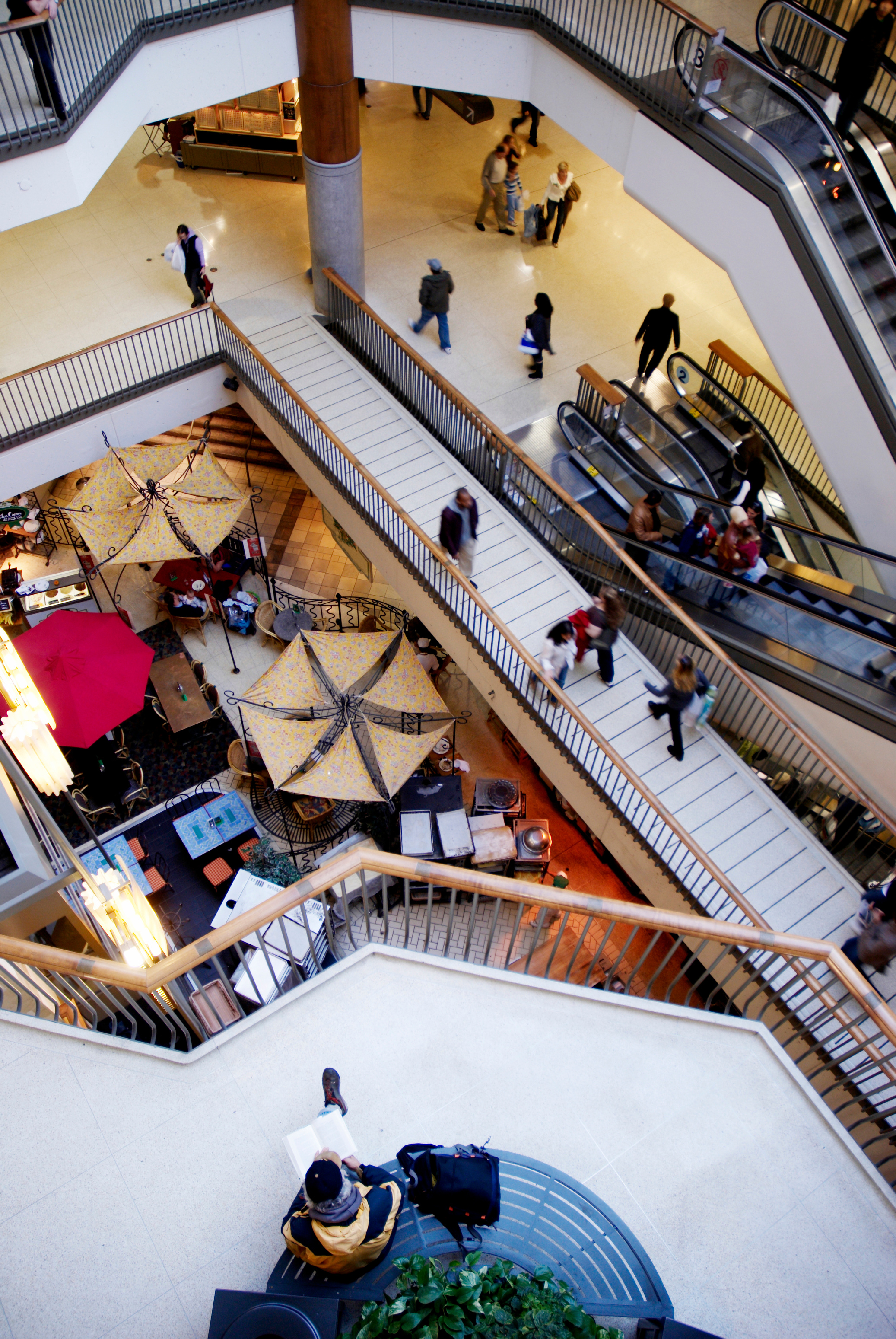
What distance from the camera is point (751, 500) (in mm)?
10086

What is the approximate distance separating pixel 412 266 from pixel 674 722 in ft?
29.6

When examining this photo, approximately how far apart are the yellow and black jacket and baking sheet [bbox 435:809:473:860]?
721cm

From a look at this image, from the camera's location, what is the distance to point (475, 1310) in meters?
3.46

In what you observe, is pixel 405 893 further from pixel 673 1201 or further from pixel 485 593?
pixel 485 593

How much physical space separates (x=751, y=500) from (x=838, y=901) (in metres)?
4.35

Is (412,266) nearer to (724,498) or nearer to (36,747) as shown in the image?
(724,498)

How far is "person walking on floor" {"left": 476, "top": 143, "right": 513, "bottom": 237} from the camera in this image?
13.7 metres

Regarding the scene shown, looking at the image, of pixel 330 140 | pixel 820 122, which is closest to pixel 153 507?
pixel 330 140

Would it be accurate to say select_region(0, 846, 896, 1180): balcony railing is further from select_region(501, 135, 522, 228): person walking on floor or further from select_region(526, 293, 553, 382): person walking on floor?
select_region(501, 135, 522, 228): person walking on floor

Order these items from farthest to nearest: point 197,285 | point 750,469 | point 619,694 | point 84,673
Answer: point 197,285
point 84,673
point 750,469
point 619,694

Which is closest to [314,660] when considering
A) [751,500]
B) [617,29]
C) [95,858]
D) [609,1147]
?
[95,858]

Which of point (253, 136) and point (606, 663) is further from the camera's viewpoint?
point (253, 136)

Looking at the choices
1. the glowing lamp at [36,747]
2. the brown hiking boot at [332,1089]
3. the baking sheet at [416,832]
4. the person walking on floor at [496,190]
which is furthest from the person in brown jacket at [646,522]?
the person walking on floor at [496,190]

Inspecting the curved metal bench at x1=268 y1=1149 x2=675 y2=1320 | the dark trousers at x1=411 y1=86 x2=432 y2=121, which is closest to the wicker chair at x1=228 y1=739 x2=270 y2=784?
the curved metal bench at x1=268 y1=1149 x2=675 y2=1320
